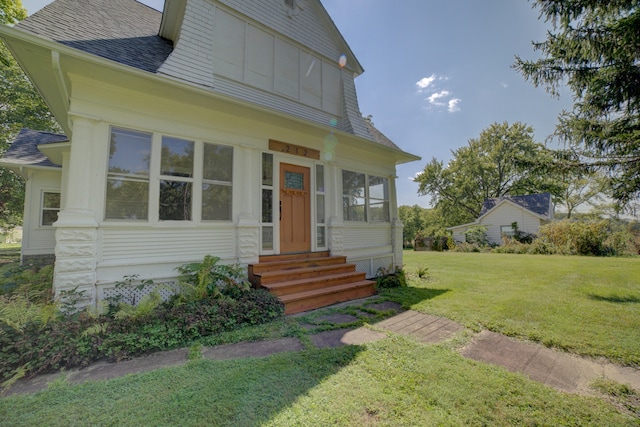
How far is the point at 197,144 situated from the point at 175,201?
109cm

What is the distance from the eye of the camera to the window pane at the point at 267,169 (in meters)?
5.43

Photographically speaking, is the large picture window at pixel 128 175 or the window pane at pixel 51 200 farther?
the window pane at pixel 51 200

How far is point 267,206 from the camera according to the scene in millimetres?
5453

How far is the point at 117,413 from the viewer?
6.02 ft

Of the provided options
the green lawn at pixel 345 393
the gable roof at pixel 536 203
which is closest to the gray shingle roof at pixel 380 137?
the green lawn at pixel 345 393

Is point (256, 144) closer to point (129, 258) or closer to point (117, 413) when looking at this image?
point (129, 258)

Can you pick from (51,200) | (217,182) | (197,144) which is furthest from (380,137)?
(51,200)

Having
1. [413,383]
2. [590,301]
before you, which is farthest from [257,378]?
[590,301]

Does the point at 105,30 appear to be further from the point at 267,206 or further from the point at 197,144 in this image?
the point at 267,206

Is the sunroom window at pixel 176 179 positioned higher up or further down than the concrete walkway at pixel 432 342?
higher up

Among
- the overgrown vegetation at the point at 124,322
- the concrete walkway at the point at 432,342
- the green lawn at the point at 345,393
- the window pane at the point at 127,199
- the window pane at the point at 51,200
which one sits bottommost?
the concrete walkway at the point at 432,342

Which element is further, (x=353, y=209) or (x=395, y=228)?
(x=395, y=228)

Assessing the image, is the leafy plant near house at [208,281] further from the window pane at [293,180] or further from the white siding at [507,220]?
the white siding at [507,220]

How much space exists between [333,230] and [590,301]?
5008 mm
